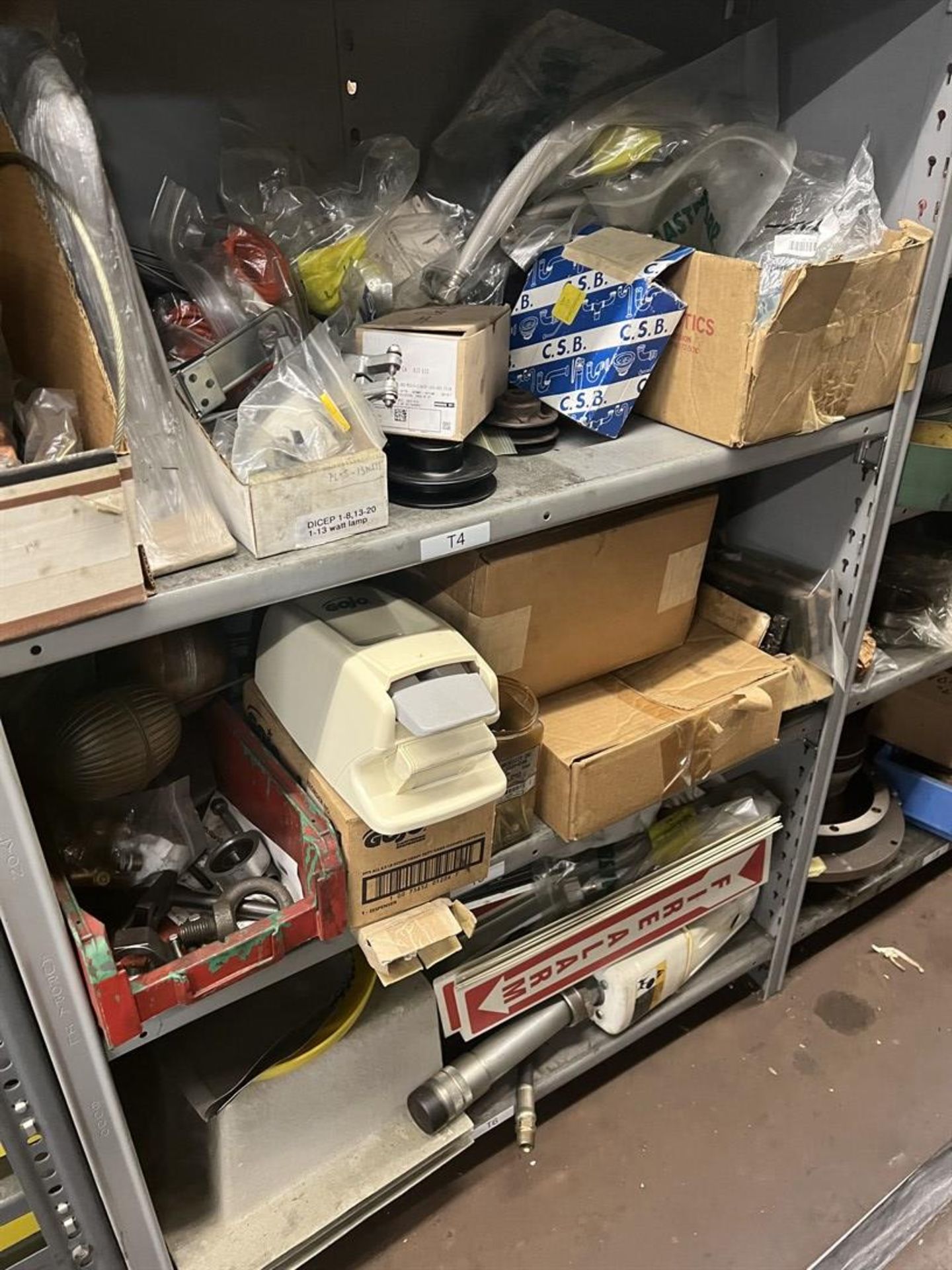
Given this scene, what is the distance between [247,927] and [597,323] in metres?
0.70

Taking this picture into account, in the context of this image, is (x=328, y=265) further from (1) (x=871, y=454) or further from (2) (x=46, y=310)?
(1) (x=871, y=454)

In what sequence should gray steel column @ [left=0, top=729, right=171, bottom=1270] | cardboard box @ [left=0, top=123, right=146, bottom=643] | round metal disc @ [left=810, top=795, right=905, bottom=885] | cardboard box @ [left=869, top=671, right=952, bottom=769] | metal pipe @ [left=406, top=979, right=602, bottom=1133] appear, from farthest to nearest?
cardboard box @ [left=869, top=671, right=952, bottom=769]
round metal disc @ [left=810, top=795, right=905, bottom=885]
metal pipe @ [left=406, top=979, right=602, bottom=1133]
gray steel column @ [left=0, top=729, right=171, bottom=1270]
cardboard box @ [left=0, top=123, right=146, bottom=643]

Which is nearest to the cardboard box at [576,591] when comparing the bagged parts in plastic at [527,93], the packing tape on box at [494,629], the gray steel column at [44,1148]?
the packing tape on box at [494,629]

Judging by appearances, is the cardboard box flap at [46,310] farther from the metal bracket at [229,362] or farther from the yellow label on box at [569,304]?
the yellow label on box at [569,304]

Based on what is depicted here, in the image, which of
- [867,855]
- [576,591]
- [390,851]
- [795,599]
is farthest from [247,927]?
[867,855]

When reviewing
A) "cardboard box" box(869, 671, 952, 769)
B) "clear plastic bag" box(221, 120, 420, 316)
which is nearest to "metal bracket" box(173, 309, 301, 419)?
"clear plastic bag" box(221, 120, 420, 316)

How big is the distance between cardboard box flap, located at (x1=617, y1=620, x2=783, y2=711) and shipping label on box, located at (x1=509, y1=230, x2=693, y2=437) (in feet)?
1.17

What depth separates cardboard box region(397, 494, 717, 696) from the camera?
3.30 ft

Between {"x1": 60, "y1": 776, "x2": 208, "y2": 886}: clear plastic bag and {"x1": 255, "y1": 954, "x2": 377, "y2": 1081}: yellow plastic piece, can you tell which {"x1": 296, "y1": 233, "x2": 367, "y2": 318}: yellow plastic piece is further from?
{"x1": 255, "y1": 954, "x2": 377, "y2": 1081}: yellow plastic piece

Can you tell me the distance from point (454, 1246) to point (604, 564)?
38.1 inches

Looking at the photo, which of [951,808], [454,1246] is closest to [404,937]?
[454,1246]

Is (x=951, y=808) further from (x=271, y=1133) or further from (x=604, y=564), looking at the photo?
(x=271, y=1133)

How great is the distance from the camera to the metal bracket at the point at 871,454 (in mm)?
1157

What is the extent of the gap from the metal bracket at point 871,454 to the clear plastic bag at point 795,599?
0.16 meters
